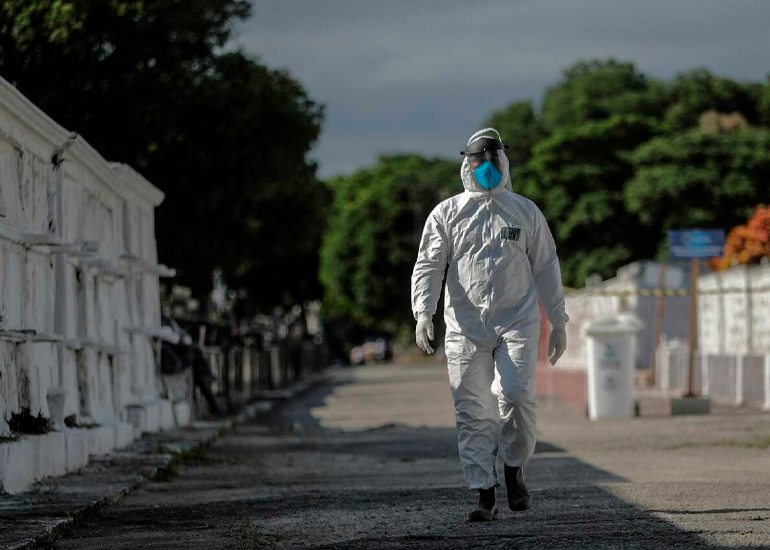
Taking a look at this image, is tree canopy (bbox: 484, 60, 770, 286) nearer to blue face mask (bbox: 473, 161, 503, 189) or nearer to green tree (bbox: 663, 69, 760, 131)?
green tree (bbox: 663, 69, 760, 131)

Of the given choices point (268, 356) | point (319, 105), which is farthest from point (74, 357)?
point (268, 356)

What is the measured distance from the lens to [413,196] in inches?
2997

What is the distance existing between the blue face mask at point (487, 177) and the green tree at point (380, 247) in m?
60.0

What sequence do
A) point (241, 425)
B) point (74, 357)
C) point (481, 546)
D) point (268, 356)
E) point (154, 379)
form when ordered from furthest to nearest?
1. point (268, 356)
2. point (241, 425)
3. point (154, 379)
4. point (74, 357)
5. point (481, 546)

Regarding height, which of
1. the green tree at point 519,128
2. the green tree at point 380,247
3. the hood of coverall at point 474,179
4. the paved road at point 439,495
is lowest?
the paved road at point 439,495

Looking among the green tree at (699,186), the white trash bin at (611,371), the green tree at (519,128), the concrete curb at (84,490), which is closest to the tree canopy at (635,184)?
the green tree at (699,186)

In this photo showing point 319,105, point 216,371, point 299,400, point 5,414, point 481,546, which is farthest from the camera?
point 299,400

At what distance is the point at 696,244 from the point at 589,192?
40.8m

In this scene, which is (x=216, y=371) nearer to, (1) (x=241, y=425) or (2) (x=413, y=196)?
(1) (x=241, y=425)

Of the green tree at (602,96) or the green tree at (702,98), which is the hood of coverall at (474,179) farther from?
the green tree at (602,96)

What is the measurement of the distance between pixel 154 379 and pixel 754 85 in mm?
66160

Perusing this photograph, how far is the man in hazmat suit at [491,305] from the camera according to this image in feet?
27.3

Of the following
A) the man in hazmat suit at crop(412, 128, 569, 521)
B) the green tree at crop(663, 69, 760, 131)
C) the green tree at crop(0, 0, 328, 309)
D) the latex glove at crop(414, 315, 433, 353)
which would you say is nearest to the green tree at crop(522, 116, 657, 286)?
the green tree at crop(663, 69, 760, 131)

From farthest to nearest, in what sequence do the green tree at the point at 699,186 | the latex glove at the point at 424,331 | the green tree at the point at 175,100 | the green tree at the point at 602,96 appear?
the green tree at the point at 602,96, the green tree at the point at 699,186, the green tree at the point at 175,100, the latex glove at the point at 424,331
